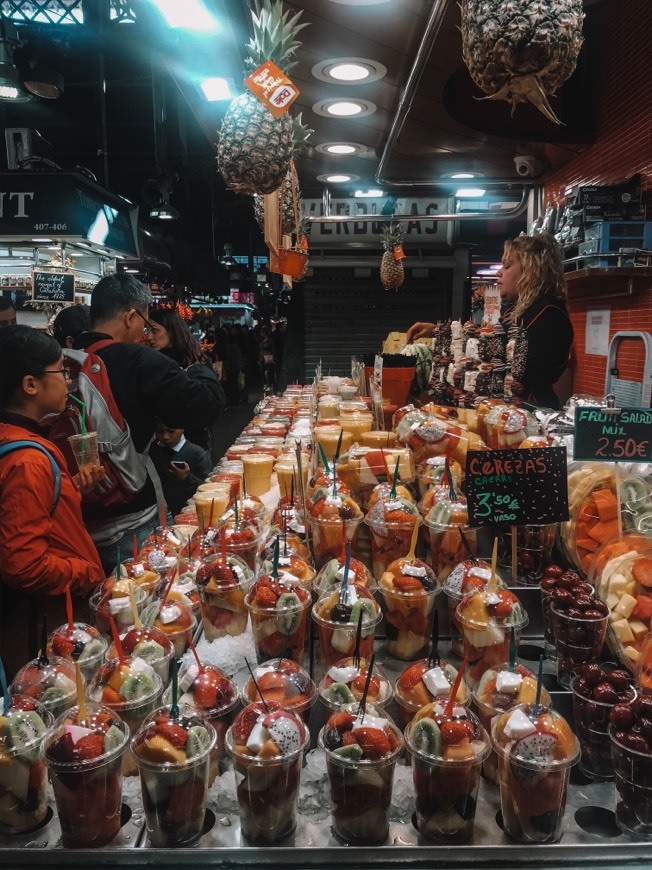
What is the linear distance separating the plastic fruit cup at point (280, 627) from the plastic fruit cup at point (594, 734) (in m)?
0.64

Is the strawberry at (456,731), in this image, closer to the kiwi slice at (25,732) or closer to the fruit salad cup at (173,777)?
the fruit salad cup at (173,777)

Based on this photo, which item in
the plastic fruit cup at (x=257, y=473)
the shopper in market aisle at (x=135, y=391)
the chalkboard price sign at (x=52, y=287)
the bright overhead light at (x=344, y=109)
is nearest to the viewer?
the shopper in market aisle at (x=135, y=391)

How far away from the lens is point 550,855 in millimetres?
1116

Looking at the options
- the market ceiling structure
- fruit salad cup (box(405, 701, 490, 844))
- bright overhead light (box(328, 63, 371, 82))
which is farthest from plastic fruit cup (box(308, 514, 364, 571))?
bright overhead light (box(328, 63, 371, 82))

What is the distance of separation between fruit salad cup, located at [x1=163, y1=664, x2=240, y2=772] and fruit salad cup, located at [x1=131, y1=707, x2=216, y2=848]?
103mm

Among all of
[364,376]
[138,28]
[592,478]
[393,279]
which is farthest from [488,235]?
[592,478]

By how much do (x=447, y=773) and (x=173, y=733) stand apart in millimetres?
491

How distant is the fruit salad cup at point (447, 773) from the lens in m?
1.12

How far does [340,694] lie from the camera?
1301 millimetres

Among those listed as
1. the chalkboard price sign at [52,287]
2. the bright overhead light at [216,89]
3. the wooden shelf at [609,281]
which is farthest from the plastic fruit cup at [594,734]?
the chalkboard price sign at [52,287]

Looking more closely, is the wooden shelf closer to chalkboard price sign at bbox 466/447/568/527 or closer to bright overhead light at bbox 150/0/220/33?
bright overhead light at bbox 150/0/220/33

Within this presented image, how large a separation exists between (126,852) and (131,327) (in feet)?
7.93

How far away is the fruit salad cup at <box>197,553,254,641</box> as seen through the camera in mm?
1693

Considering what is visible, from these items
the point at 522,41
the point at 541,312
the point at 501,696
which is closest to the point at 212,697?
the point at 501,696
